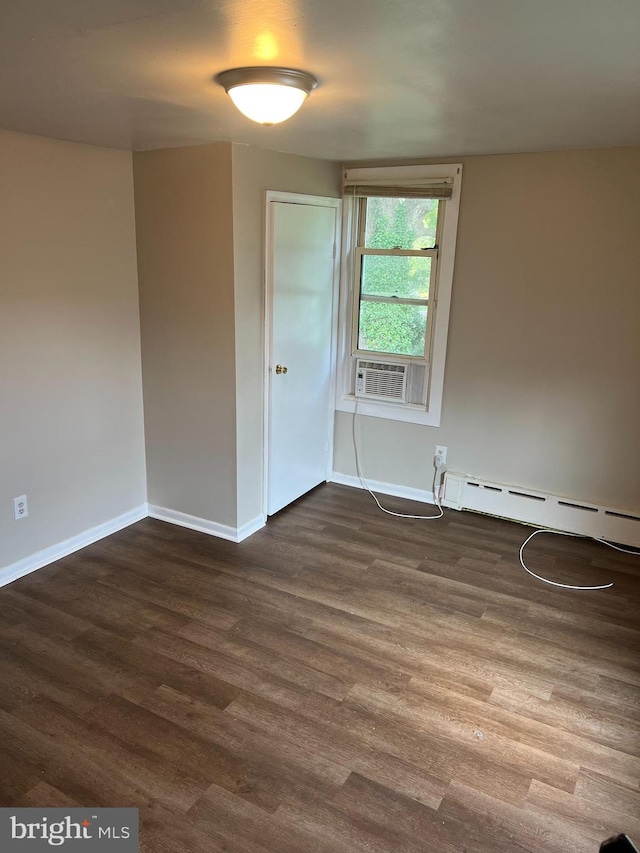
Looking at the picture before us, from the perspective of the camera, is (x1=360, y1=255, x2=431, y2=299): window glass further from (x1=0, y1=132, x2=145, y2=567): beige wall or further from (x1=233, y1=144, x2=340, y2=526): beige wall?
(x1=0, y1=132, x2=145, y2=567): beige wall

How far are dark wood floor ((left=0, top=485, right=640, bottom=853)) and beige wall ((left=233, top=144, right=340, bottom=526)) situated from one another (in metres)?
0.45

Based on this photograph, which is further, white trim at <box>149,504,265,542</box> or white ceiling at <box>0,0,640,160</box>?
white trim at <box>149,504,265,542</box>

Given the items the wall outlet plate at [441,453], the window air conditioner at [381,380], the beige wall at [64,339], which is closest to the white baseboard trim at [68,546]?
the beige wall at [64,339]

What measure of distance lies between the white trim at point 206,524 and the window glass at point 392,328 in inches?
56.6

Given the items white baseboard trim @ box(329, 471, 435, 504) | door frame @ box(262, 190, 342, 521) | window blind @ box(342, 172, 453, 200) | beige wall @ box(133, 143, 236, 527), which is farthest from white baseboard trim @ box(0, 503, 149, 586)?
window blind @ box(342, 172, 453, 200)

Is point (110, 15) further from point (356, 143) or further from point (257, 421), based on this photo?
point (257, 421)

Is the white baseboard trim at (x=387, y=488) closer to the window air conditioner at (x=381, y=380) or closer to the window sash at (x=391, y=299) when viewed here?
the window air conditioner at (x=381, y=380)

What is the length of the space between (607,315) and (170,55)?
2751 mm

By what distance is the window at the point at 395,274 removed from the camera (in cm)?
389

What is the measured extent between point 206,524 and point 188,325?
3.94ft

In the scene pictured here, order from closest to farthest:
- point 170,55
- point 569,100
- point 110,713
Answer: point 170,55 < point 569,100 < point 110,713

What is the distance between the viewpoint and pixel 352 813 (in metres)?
1.93

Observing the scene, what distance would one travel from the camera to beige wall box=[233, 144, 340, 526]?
3.21m

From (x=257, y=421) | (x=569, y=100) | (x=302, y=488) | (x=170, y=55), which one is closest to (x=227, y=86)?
(x=170, y=55)
